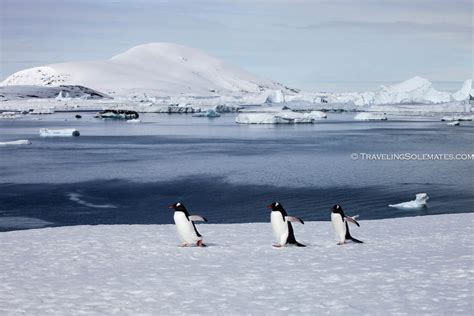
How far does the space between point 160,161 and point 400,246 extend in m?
21.9

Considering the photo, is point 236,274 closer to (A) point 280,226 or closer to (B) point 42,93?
(A) point 280,226

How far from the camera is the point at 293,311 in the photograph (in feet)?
18.6

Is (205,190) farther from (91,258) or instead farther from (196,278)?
(196,278)

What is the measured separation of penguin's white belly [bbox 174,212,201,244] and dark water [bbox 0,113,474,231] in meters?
6.47

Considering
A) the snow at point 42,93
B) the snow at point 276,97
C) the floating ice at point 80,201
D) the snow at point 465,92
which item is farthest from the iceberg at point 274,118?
the snow at point 42,93

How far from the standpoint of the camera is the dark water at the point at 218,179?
17.3m

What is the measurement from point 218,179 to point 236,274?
16.4 meters

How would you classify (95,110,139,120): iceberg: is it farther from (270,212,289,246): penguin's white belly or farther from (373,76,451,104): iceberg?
(270,212,289,246): penguin's white belly

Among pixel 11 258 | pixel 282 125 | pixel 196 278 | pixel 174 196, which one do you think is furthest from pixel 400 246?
pixel 282 125

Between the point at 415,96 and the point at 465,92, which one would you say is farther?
the point at 415,96

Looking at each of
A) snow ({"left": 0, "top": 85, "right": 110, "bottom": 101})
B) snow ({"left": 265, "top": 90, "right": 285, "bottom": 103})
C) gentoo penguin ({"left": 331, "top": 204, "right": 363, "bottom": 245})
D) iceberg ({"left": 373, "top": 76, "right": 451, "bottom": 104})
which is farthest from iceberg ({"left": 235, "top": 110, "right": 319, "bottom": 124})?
snow ({"left": 0, "top": 85, "right": 110, "bottom": 101})

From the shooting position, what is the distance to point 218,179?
23594 millimetres

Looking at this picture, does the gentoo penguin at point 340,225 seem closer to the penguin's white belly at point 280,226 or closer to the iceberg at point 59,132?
the penguin's white belly at point 280,226

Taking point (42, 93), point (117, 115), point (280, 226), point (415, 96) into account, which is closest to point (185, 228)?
point (280, 226)
